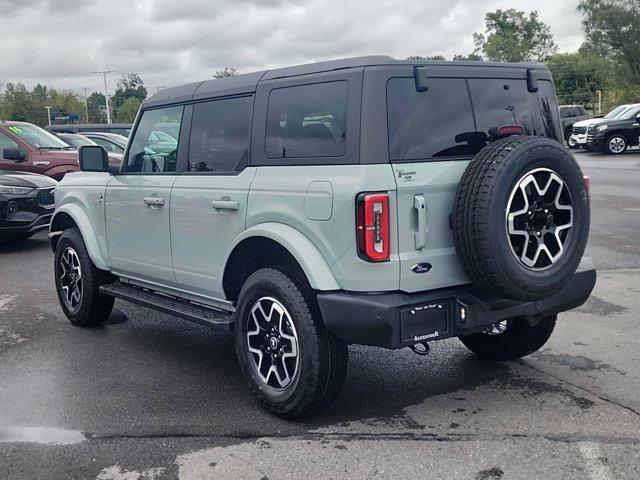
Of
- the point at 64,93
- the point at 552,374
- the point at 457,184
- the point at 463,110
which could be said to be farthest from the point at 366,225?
the point at 64,93

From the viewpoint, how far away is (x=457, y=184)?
12.4 feet

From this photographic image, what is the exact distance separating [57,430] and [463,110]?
2851mm

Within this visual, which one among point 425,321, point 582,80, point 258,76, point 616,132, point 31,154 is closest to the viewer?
point 425,321

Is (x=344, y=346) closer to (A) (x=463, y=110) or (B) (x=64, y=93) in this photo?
(A) (x=463, y=110)

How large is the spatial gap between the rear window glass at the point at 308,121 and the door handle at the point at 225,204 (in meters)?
0.36

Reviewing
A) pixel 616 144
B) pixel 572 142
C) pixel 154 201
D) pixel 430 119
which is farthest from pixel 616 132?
pixel 430 119

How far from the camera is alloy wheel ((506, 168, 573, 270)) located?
11.9 ft

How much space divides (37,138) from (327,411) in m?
10.6

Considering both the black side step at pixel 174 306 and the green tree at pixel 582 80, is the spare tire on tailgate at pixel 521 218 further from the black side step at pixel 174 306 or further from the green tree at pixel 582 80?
the green tree at pixel 582 80

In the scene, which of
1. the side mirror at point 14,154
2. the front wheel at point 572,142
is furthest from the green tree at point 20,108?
the side mirror at point 14,154

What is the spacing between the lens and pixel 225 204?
4367mm

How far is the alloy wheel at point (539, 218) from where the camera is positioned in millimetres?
3641

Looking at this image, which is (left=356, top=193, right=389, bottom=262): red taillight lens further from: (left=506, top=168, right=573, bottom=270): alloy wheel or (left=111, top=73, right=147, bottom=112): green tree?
(left=111, top=73, right=147, bottom=112): green tree

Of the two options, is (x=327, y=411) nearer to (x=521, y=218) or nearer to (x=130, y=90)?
(x=521, y=218)
